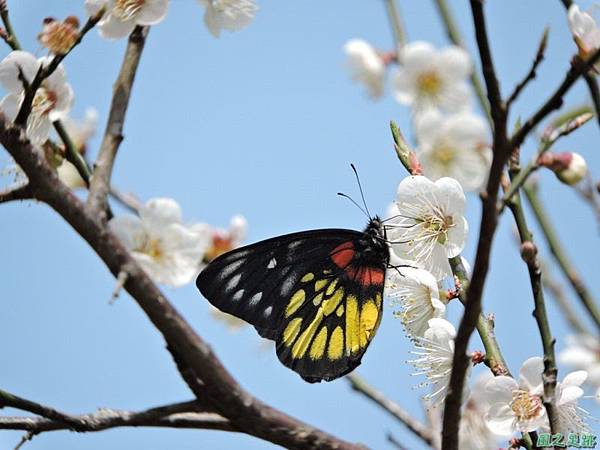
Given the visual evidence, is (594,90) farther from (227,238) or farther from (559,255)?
(227,238)

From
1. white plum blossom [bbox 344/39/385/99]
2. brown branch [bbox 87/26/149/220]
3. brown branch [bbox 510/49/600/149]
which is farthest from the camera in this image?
white plum blossom [bbox 344/39/385/99]

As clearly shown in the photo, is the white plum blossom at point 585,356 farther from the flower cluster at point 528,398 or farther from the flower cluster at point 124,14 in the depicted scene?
the flower cluster at point 124,14

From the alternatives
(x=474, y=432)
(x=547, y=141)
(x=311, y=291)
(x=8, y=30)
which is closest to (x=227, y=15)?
(x=8, y=30)

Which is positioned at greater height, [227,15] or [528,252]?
[227,15]

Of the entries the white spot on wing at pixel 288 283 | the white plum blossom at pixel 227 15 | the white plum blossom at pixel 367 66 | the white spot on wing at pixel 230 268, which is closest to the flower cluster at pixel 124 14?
the white plum blossom at pixel 227 15

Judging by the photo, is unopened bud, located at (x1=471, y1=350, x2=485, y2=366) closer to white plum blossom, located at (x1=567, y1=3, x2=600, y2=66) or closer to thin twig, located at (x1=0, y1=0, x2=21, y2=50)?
white plum blossom, located at (x1=567, y1=3, x2=600, y2=66)

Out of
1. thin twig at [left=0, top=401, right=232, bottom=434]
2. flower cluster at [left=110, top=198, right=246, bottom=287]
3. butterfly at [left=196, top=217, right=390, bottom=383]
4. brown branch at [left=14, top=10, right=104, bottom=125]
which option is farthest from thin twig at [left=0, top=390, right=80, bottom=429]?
flower cluster at [left=110, top=198, right=246, bottom=287]
